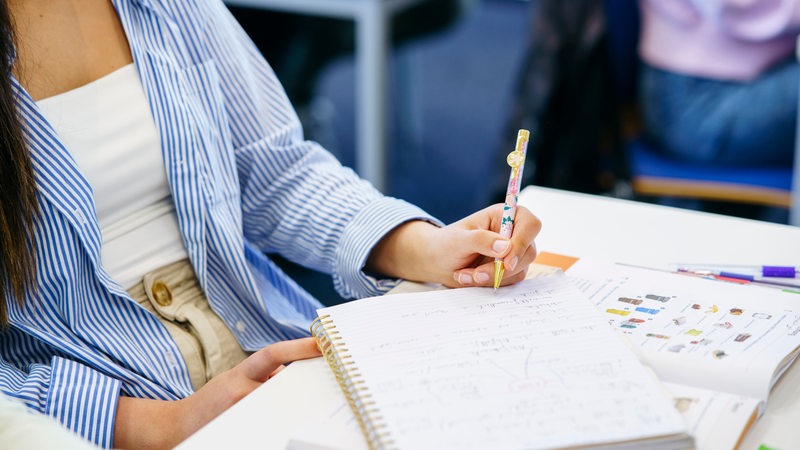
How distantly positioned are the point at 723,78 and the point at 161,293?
4.12ft

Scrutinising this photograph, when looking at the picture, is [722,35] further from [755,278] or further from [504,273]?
[504,273]

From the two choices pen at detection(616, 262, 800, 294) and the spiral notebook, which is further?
pen at detection(616, 262, 800, 294)

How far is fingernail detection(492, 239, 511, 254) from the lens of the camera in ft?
2.99

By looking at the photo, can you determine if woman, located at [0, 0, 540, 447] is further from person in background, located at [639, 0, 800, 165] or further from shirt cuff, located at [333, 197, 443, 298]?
person in background, located at [639, 0, 800, 165]

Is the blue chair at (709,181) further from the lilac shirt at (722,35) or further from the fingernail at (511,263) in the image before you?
the fingernail at (511,263)

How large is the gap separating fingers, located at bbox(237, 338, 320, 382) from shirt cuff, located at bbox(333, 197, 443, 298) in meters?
0.21

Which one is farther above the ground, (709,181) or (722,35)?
(722,35)

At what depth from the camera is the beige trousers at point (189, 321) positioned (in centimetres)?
105

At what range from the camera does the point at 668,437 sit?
707 millimetres

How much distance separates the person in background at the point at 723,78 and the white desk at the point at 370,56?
674 millimetres

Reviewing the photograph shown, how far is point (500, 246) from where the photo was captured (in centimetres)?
92

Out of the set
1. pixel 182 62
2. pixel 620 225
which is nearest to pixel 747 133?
pixel 620 225

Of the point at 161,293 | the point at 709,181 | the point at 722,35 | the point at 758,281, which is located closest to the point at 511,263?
the point at 758,281

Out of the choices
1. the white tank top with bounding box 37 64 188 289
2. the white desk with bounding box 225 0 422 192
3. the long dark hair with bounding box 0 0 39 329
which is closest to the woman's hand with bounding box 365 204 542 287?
the white tank top with bounding box 37 64 188 289
